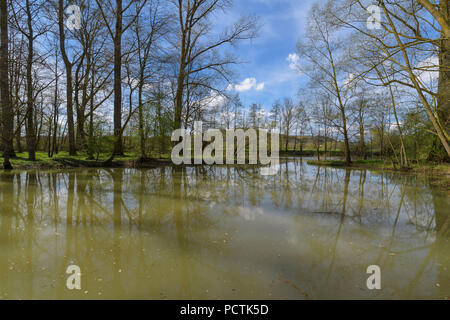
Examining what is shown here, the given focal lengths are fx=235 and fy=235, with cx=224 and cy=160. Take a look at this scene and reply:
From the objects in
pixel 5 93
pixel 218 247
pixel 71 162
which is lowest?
pixel 218 247

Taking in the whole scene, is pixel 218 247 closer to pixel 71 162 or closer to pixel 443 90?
pixel 443 90

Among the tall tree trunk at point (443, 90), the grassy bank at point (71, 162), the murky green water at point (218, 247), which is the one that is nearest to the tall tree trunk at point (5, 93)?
the grassy bank at point (71, 162)

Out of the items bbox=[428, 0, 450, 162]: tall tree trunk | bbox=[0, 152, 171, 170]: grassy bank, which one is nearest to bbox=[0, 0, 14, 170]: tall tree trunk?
bbox=[0, 152, 171, 170]: grassy bank

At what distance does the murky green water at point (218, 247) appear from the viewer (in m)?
2.20

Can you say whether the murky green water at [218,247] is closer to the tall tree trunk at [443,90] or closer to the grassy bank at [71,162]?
the tall tree trunk at [443,90]

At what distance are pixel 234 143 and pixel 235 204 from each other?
709 inches

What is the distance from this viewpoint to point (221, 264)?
8.67 ft

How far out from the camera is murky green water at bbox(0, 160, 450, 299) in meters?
2.20

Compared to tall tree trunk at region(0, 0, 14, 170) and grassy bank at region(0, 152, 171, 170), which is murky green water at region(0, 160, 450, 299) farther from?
grassy bank at region(0, 152, 171, 170)

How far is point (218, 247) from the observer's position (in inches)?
123

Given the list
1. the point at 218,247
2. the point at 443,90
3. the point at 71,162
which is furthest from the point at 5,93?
the point at 443,90
